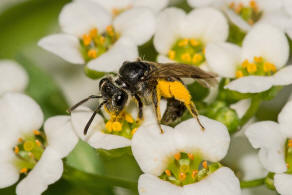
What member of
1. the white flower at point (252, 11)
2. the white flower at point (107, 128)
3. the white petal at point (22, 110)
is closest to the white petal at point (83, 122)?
the white flower at point (107, 128)

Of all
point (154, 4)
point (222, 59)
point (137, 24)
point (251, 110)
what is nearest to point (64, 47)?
point (137, 24)

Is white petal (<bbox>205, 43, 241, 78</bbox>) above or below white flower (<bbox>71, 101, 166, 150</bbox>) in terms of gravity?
above

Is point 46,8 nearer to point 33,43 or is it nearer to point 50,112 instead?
point 33,43

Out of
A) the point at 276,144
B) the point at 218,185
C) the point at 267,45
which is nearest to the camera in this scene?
the point at 218,185

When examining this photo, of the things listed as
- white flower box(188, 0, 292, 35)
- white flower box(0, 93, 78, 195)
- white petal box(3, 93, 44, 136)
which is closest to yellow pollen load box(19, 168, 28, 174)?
white flower box(0, 93, 78, 195)

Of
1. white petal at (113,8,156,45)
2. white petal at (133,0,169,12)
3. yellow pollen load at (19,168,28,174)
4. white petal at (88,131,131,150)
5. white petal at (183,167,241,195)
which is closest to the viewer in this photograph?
white petal at (183,167,241,195)

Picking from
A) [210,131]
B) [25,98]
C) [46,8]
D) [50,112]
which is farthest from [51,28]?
[210,131]

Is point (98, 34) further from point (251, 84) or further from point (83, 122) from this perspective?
point (251, 84)

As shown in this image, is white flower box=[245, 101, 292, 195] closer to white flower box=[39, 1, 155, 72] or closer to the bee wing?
the bee wing
